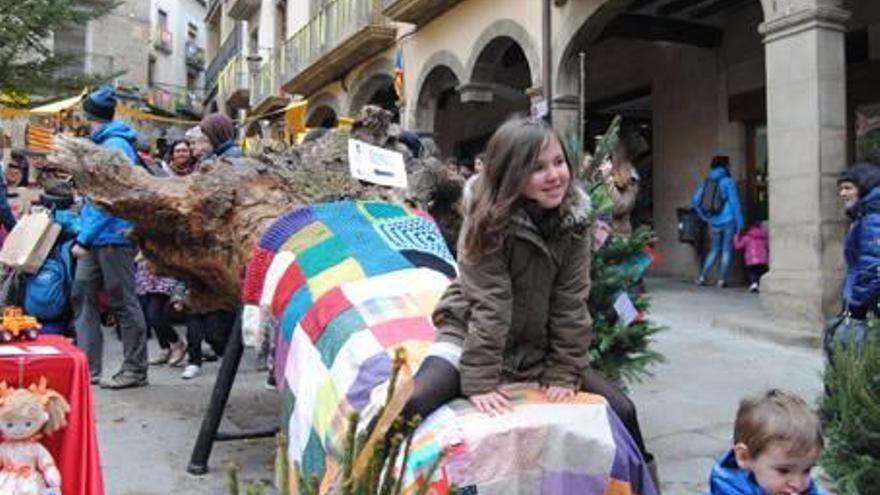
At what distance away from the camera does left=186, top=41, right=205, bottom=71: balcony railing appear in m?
50.8

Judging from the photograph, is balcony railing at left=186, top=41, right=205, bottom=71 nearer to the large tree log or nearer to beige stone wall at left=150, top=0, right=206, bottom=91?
beige stone wall at left=150, top=0, right=206, bottom=91

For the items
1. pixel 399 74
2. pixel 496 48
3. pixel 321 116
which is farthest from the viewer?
pixel 321 116

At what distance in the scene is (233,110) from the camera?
33781 millimetres

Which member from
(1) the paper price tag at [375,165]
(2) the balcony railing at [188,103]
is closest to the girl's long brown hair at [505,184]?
(1) the paper price tag at [375,165]

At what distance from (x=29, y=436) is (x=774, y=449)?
244 centimetres

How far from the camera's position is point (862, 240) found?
16.5ft

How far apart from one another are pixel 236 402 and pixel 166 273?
1.19 m

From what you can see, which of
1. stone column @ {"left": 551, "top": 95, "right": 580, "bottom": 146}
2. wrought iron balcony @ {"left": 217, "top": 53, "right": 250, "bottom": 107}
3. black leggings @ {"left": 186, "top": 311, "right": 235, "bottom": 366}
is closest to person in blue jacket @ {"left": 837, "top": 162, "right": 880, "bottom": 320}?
black leggings @ {"left": 186, "top": 311, "right": 235, "bottom": 366}

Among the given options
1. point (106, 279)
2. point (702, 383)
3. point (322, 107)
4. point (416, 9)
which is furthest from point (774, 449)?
point (322, 107)

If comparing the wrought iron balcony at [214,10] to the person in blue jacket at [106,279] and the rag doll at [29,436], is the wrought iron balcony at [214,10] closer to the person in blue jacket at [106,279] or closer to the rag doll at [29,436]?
the person in blue jacket at [106,279]

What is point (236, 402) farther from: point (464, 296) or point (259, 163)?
point (464, 296)

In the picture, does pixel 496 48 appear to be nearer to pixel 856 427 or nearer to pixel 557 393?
pixel 856 427

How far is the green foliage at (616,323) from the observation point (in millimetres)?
4312

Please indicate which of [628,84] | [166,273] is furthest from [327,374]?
[628,84]
